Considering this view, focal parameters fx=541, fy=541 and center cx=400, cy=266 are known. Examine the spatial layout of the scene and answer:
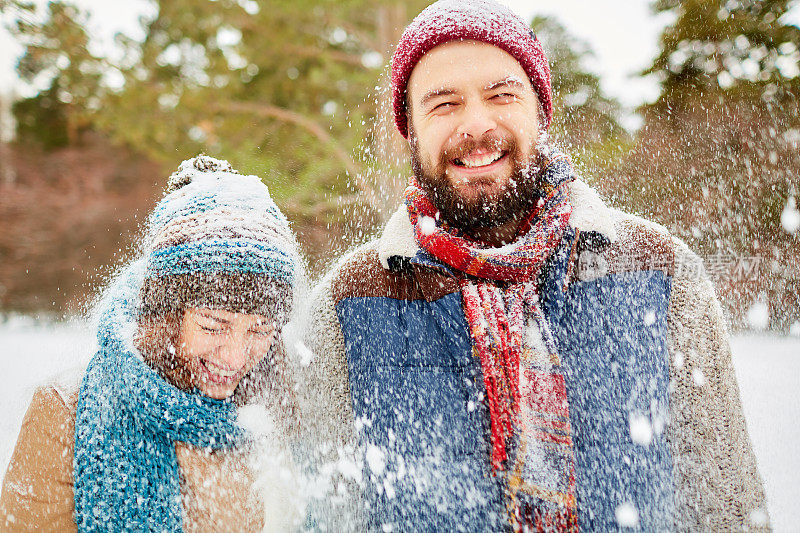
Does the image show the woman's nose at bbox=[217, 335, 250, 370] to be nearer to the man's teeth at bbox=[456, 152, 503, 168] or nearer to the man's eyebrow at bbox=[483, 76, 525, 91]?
the man's teeth at bbox=[456, 152, 503, 168]

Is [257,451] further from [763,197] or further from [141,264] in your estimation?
[763,197]

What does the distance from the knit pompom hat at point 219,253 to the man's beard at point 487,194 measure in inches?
18.8

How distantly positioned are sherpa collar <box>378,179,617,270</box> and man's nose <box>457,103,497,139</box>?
33cm

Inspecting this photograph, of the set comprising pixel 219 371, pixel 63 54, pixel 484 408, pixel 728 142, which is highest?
pixel 63 54

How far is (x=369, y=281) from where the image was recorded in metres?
1.66

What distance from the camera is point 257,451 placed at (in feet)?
5.07

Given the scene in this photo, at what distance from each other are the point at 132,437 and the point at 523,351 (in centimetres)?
109

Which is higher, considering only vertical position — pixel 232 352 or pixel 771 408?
pixel 232 352

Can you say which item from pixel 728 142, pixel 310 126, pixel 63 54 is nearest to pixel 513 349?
pixel 728 142

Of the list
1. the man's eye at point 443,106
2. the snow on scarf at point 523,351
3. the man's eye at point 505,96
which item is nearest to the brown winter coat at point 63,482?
the snow on scarf at point 523,351

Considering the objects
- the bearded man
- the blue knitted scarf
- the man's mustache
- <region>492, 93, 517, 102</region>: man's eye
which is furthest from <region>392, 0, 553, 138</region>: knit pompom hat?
the blue knitted scarf

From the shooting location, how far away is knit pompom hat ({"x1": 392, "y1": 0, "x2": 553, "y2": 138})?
5.31ft

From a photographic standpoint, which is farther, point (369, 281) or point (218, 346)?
point (369, 281)

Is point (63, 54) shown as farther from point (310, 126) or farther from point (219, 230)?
point (219, 230)
